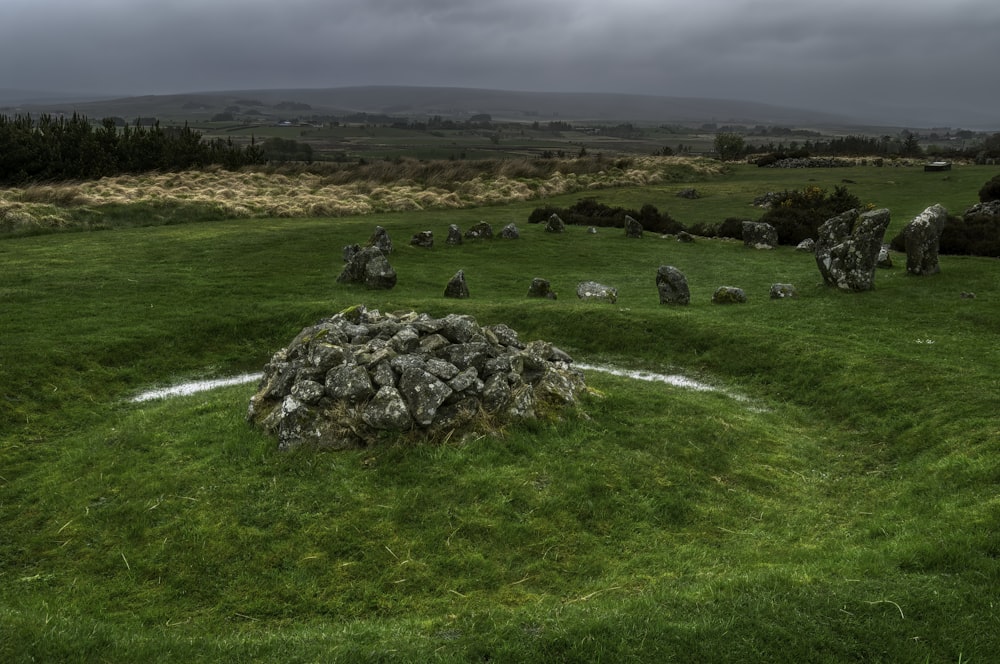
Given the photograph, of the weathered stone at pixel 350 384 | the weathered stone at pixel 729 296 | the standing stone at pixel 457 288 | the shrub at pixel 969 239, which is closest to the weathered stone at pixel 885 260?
the shrub at pixel 969 239

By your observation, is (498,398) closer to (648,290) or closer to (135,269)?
(648,290)

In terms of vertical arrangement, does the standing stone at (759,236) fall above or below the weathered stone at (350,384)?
above

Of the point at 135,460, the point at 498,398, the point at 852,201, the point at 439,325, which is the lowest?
the point at 135,460

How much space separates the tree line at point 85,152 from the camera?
181 feet

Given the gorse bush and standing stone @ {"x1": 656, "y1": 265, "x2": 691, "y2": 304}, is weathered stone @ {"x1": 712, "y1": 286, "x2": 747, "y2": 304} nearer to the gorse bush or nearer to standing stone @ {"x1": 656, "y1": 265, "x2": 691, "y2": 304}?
standing stone @ {"x1": 656, "y1": 265, "x2": 691, "y2": 304}

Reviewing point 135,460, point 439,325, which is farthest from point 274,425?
point 439,325

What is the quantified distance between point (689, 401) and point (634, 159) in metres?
71.7

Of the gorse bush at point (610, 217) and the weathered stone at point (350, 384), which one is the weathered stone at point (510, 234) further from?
the weathered stone at point (350, 384)

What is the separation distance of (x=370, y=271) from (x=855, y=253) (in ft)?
60.5

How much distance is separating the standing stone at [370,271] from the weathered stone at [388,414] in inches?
625

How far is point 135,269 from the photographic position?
2912 centimetres

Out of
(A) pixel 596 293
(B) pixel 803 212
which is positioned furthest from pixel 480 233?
(B) pixel 803 212

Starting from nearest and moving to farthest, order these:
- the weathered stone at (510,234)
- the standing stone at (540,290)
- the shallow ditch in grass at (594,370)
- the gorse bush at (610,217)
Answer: the shallow ditch in grass at (594,370) → the standing stone at (540,290) → the weathered stone at (510,234) → the gorse bush at (610,217)

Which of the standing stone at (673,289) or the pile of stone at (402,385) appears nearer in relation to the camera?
the pile of stone at (402,385)
